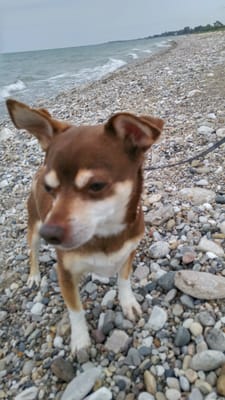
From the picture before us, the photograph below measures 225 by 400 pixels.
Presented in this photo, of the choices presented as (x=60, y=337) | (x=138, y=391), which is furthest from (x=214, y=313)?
(x=60, y=337)

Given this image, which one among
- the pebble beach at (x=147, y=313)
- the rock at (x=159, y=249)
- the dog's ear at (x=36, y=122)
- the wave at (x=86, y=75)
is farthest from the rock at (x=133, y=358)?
the wave at (x=86, y=75)

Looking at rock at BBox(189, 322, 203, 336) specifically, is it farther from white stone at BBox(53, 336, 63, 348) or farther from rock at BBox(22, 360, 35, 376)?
rock at BBox(22, 360, 35, 376)

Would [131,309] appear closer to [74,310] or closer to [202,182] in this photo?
[74,310]

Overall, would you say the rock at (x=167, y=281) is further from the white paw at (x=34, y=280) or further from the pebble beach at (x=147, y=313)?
the white paw at (x=34, y=280)

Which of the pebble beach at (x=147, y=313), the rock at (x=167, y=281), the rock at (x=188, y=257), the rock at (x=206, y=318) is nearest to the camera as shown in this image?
the pebble beach at (x=147, y=313)

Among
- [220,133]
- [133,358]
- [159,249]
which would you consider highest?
[220,133]

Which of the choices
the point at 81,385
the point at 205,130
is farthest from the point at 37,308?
the point at 205,130

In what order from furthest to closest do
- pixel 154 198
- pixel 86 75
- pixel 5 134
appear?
pixel 86 75 → pixel 5 134 → pixel 154 198
